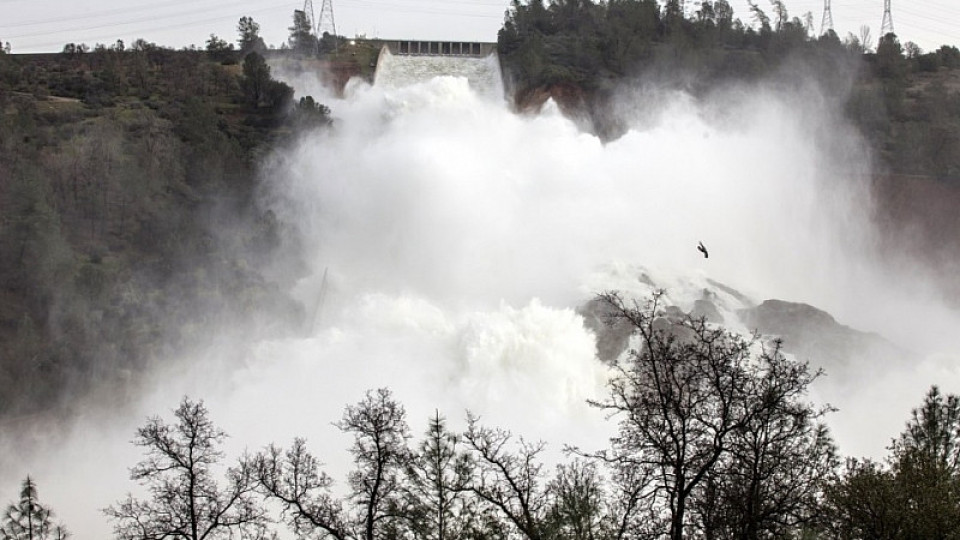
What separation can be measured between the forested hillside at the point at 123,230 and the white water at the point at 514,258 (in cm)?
270

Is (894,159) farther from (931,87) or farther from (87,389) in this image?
(87,389)

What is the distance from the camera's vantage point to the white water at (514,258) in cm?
4256

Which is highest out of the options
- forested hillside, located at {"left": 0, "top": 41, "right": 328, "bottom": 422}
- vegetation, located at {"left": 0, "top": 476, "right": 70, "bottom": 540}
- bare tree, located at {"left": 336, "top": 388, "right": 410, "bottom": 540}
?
forested hillside, located at {"left": 0, "top": 41, "right": 328, "bottom": 422}

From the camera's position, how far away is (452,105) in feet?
241

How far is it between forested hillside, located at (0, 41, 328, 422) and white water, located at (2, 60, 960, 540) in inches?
106

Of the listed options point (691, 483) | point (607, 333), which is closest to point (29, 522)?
point (691, 483)

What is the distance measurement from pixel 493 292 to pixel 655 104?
3020cm

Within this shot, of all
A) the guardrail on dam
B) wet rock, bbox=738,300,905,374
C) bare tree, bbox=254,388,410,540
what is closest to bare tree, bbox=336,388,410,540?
bare tree, bbox=254,388,410,540

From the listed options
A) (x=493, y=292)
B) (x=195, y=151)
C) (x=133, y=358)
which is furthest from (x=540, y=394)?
(x=195, y=151)

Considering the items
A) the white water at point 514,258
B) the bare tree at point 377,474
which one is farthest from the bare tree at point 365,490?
the white water at point 514,258

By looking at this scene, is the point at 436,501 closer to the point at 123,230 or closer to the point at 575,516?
the point at 575,516

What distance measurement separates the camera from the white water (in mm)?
42562

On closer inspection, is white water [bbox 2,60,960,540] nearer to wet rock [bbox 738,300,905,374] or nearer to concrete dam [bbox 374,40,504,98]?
wet rock [bbox 738,300,905,374]

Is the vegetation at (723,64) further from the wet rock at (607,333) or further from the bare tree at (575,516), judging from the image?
the bare tree at (575,516)
